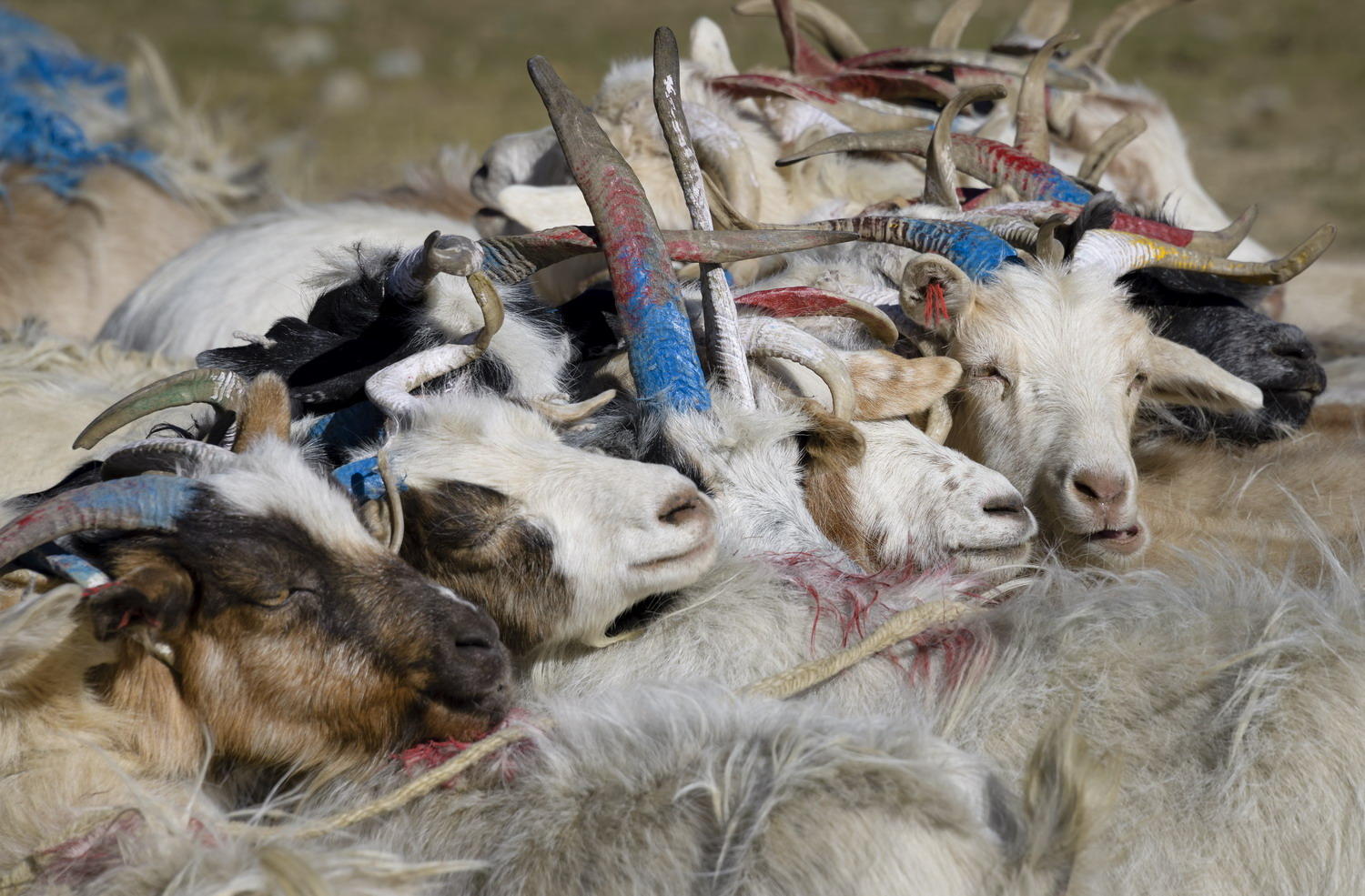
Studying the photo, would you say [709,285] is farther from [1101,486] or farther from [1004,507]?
[1101,486]

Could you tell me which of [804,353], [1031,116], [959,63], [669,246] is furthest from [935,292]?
[959,63]

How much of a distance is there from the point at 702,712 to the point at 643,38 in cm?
1620

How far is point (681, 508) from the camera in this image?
2.29 m

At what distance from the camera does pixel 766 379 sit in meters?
2.87

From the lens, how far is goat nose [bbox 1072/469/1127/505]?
272 cm

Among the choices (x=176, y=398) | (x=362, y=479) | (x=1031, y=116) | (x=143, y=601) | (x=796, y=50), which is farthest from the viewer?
(x=796, y=50)

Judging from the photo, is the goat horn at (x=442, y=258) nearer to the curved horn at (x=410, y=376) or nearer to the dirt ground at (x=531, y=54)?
the curved horn at (x=410, y=376)

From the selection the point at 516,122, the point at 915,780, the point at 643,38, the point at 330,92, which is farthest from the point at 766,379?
the point at 643,38

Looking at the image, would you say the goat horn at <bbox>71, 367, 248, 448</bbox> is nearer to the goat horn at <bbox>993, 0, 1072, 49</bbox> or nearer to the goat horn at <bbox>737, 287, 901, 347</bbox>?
the goat horn at <bbox>737, 287, 901, 347</bbox>

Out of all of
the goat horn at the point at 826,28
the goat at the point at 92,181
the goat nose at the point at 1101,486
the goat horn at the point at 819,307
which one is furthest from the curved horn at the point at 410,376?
the goat at the point at 92,181

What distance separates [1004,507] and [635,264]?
89 cm

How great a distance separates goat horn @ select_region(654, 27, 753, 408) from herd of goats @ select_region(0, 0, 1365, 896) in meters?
0.01

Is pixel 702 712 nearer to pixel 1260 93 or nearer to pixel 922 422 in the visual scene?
pixel 922 422

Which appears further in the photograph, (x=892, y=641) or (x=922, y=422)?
(x=922, y=422)
